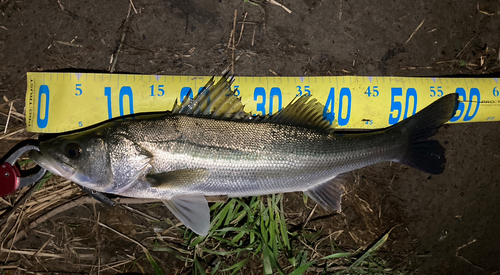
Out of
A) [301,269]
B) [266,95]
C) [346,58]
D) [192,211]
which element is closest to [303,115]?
[266,95]

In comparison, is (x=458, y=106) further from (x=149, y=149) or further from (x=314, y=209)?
(x=149, y=149)

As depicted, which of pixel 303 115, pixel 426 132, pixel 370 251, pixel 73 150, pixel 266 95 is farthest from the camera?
pixel 370 251

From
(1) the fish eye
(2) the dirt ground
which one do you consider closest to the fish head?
(1) the fish eye

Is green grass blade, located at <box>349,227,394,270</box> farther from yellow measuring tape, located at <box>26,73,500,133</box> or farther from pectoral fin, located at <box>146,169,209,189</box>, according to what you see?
pectoral fin, located at <box>146,169,209,189</box>

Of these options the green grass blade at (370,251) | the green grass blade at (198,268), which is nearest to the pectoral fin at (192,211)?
the green grass blade at (198,268)

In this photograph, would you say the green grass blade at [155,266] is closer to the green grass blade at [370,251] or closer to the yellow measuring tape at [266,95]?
the yellow measuring tape at [266,95]

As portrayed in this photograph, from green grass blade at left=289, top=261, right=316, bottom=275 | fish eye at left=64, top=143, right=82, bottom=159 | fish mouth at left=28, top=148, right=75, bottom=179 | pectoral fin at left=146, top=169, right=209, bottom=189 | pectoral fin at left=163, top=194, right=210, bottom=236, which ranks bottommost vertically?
green grass blade at left=289, top=261, right=316, bottom=275

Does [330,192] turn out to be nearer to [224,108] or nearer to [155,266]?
[224,108]
